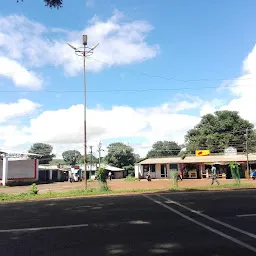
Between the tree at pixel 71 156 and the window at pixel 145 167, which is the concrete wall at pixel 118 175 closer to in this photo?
the window at pixel 145 167

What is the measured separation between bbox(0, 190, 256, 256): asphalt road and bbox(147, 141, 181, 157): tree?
9049 centimetres

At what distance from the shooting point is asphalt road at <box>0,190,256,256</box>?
619 cm

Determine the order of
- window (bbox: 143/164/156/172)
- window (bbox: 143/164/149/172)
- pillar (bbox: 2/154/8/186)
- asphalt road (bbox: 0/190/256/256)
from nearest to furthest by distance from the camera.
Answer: asphalt road (bbox: 0/190/256/256), pillar (bbox: 2/154/8/186), window (bbox: 143/164/156/172), window (bbox: 143/164/149/172)

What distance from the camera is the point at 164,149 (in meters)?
107

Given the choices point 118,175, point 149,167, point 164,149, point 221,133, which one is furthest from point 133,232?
point 164,149

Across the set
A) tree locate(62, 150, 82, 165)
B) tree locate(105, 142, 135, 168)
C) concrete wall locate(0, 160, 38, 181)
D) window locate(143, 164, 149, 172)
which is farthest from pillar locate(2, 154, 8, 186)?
tree locate(62, 150, 82, 165)

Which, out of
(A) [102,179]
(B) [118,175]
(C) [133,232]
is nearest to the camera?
(C) [133,232]

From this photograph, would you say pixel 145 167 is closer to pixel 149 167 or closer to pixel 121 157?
pixel 149 167

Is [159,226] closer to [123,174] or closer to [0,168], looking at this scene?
[0,168]

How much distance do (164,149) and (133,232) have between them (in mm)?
100424

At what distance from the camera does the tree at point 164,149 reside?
10162 cm

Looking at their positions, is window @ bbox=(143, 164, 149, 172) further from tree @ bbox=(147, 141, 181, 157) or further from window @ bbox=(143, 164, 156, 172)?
tree @ bbox=(147, 141, 181, 157)

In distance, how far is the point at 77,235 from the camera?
759cm

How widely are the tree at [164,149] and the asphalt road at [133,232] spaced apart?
3563 inches
